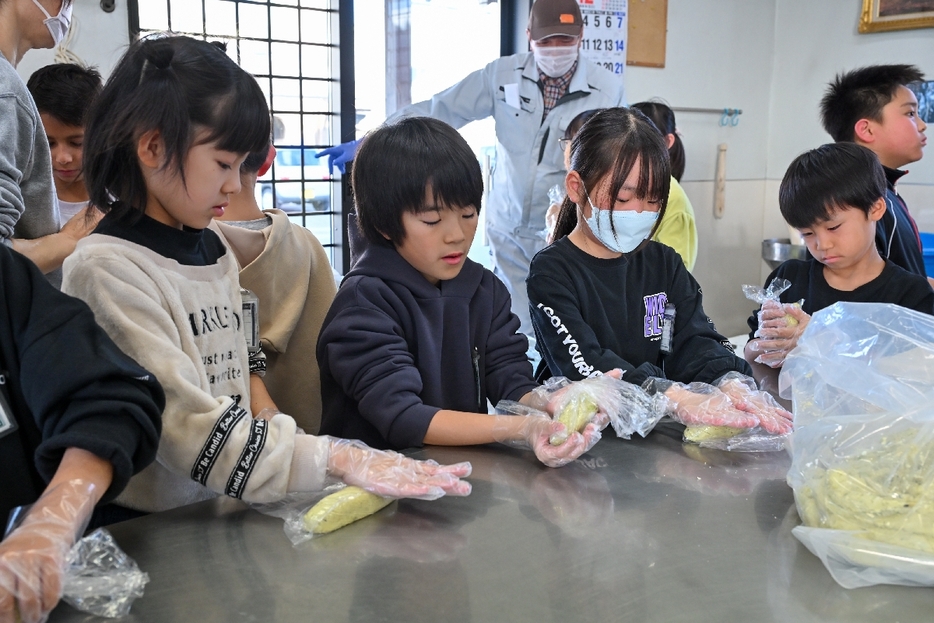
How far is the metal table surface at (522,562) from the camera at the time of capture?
2.23 ft

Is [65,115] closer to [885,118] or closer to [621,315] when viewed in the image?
[621,315]

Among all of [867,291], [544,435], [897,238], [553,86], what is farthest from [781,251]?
[544,435]

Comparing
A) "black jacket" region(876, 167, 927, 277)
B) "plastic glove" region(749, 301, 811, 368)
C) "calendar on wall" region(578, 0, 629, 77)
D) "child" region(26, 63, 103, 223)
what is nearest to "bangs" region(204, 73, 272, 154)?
"child" region(26, 63, 103, 223)

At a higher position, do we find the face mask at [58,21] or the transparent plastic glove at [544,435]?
the face mask at [58,21]

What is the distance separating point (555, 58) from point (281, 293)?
6.39 ft

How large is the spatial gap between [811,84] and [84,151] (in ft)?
12.9

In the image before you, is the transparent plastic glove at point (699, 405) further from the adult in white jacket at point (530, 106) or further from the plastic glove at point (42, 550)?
the adult in white jacket at point (530, 106)

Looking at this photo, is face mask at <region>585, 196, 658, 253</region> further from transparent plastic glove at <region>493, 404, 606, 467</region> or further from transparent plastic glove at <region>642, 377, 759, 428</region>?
transparent plastic glove at <region>493, 404, 606, 467</region>

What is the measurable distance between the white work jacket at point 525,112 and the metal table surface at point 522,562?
7.38ft

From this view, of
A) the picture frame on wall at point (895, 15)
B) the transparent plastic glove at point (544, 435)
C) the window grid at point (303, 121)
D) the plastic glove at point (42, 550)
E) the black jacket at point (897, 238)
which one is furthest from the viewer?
the picture frame on wall at point (895, 15)

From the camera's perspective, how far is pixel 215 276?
1002 mm

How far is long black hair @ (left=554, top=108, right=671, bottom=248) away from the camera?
1316 millimetres

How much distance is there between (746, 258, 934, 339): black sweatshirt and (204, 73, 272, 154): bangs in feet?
3.50

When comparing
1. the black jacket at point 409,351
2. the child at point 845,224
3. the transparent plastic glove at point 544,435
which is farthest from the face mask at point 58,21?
the child at point 845,224
